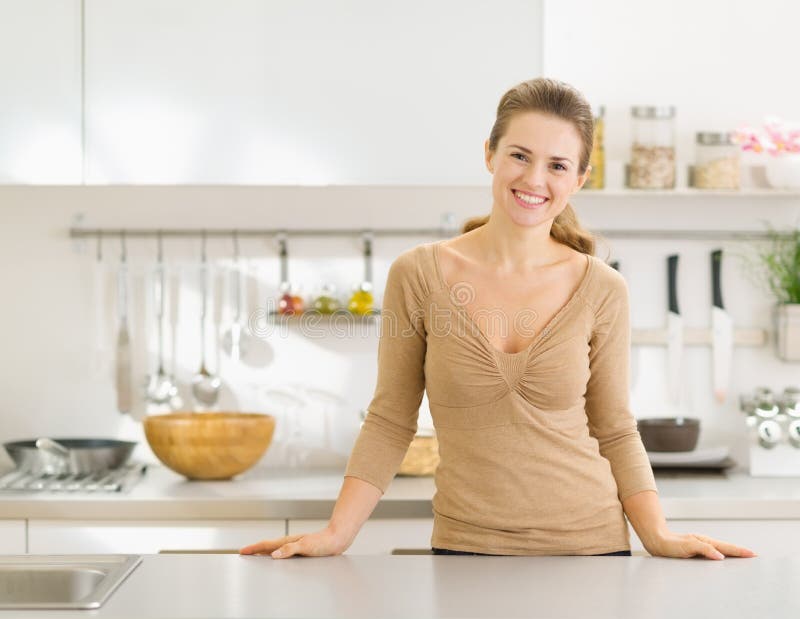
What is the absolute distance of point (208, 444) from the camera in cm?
262

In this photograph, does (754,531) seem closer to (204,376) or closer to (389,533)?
(389,533)

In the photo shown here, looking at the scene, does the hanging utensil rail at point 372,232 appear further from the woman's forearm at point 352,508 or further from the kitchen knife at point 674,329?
the woman's forearm at point 352,508

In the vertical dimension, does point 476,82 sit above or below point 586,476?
above

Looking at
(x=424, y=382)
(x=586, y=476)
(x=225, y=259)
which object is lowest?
(x=586, y=476)

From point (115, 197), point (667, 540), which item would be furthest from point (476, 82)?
point (667, 540)

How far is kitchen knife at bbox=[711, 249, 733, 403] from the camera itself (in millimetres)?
2988

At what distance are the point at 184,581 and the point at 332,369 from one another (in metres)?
1.74

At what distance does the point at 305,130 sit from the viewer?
2.65 m

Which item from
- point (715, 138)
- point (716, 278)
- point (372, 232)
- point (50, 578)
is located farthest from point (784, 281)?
point (50, 578)

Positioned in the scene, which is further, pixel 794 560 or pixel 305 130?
pixel 305 130

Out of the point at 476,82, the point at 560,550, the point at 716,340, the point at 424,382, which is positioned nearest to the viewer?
the point at 560,550

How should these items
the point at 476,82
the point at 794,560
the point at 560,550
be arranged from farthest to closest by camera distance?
the point at 476,82
the point at 560,550
the point at 794,560

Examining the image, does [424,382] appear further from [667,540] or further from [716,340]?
[716,340]

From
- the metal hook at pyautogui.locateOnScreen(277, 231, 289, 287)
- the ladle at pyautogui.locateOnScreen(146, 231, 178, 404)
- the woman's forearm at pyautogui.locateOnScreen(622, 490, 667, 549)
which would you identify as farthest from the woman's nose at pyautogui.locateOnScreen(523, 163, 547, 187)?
the ladle at pyautogui.locateOnScreen(146, 231, 178, 404)
